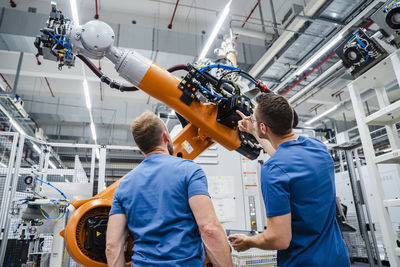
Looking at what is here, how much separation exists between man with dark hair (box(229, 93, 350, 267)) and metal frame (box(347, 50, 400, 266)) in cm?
170

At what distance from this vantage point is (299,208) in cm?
130

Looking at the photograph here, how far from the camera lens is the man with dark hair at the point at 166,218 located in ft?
4.15

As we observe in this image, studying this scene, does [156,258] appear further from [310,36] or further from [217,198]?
[310,36]

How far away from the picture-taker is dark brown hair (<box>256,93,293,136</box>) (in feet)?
4.76

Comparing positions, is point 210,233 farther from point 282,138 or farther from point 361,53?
point 361,53

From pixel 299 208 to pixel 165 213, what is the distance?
65cm

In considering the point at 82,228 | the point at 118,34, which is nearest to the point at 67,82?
the point at 118,34

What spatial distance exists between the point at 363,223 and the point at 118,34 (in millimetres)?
6075

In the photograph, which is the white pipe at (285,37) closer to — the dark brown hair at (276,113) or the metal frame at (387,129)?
the metal frame at (387,129)

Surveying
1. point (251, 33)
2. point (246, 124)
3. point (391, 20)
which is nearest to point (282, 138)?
point (246, 124)

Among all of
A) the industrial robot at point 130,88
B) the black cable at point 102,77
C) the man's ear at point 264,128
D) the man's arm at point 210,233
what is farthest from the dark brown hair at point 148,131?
the man's ear at point 264,128

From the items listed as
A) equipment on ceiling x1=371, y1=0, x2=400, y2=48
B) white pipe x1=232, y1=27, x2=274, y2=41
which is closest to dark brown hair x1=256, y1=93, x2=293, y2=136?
equipment on ceiling x1=371, y1=0, x2=400, y2=48

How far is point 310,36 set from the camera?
579 cm

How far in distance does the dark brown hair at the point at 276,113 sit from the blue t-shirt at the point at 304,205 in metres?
0.16
